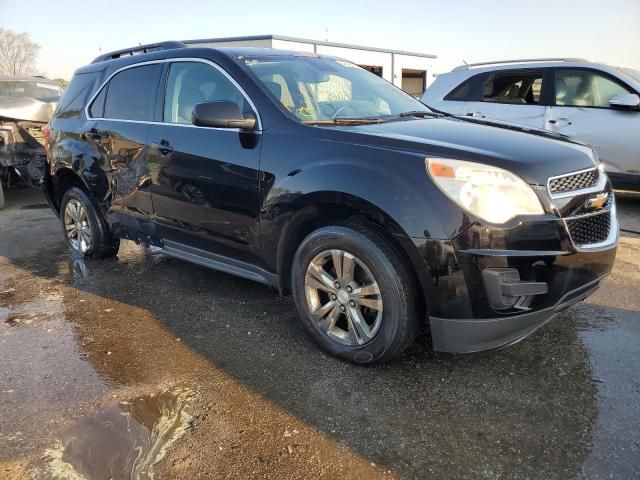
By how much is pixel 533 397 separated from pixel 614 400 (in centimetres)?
38

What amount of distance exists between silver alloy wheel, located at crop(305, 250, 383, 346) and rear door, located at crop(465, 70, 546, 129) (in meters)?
4.64

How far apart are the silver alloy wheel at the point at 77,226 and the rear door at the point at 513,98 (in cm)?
487

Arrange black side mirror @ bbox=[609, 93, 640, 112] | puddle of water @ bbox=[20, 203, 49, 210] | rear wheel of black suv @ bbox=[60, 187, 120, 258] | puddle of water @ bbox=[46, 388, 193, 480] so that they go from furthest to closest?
1. puddle of water @ bbox=[20, 203, 49, 210]
2. black side mirror @ bbox=[609, 93, 640, 112]
3. rear wheel of black suv @ bbox=[60, 187, 120, 258]
4. puddle of water @ bbox=[46, 388, 193, 480]

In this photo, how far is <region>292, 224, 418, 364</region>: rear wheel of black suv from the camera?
272 centimetres

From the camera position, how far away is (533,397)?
268 cm

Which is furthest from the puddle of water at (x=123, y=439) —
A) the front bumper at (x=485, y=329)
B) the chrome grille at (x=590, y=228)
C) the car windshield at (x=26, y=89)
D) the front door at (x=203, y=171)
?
the car windshield at (x=26, y=89)

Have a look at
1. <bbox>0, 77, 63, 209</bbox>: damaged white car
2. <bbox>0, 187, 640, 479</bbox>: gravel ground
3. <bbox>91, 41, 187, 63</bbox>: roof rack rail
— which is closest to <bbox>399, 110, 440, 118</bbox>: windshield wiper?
<bbox>0, 187, 640, 479</bbox>: gravel ground

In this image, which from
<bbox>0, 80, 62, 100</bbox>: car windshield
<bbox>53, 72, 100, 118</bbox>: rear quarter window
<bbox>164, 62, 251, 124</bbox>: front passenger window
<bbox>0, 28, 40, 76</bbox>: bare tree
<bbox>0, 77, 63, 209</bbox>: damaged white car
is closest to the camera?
<bbox>164, 62, 251, 124</bbox>: front passenger window

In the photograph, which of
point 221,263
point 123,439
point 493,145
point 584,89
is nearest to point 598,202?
point 493,145

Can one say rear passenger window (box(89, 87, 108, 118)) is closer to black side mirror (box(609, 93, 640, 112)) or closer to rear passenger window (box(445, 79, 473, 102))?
rear passenger window (box(445, 79, 473, 102))

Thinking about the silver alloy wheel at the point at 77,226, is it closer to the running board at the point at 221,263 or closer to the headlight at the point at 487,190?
the running board at the point at 221,263

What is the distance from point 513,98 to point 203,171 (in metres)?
5.03

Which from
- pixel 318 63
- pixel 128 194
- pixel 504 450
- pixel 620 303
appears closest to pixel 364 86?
pixel 318 63

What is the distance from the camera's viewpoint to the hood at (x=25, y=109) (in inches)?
324
